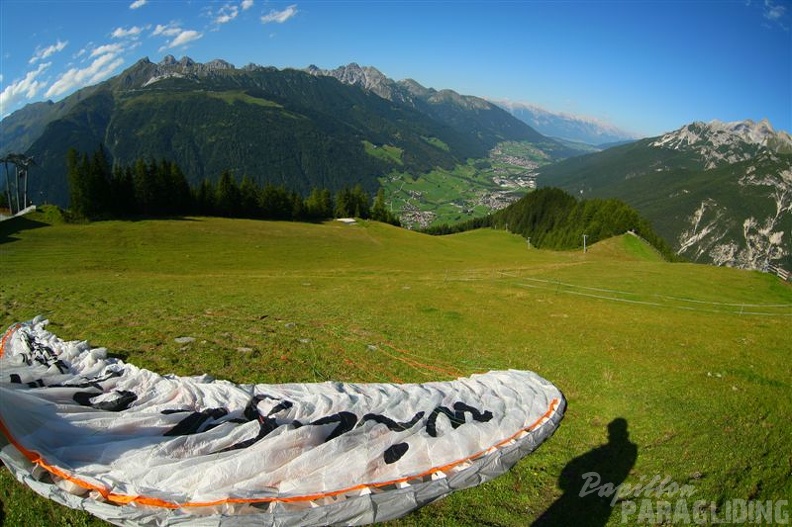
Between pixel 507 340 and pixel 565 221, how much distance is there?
359ft

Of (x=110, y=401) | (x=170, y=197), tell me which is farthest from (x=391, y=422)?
(x=170, y=197)

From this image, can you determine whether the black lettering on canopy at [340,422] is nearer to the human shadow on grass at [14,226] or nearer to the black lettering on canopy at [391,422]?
the black lettering on canopy at [391,422]

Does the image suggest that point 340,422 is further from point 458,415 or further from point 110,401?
point 110,401

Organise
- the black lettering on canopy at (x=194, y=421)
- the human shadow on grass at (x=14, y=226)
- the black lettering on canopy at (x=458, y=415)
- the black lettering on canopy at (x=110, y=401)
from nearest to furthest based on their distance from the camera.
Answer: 1. the black lettering on canopy at (x=194, y=421)
2. the black lettering on canopy at (x=110, y=401)
3. the black lettering on canopy at (x=458, y=415)
4. the human shadow on grass at (x=14, y=226)

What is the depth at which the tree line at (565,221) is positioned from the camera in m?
87.5

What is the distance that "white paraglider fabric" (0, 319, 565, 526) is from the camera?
699 centimetres

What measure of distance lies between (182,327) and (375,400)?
10845 millimetres

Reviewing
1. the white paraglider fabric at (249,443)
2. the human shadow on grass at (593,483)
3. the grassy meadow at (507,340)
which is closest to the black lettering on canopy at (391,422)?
the white paraglider fabric at (249,443)

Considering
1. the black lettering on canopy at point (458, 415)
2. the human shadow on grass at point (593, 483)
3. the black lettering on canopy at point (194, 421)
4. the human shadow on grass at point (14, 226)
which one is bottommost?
the human shadow on grass at point (593, 483)

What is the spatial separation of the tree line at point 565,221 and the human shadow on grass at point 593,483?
8112cm

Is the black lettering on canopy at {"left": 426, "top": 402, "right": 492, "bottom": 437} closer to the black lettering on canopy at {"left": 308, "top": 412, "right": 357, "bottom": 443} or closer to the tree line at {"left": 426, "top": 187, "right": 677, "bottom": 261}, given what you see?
the black lettering on canopy at {"left": 308, "top": 412, "right": 357, "bottom": 443}

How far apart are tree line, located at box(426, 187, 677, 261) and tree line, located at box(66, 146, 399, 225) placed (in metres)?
50.2

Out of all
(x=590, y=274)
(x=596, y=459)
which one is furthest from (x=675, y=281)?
(x=596, y=459)

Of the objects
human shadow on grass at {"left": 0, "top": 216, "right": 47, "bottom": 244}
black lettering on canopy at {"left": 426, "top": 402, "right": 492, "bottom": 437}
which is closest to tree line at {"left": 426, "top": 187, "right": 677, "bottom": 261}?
black lettering on canopy at {"left": 426, "top": 402, "right": 492, "bottom": 437}
